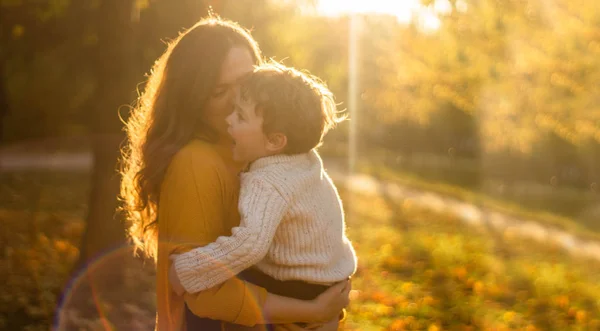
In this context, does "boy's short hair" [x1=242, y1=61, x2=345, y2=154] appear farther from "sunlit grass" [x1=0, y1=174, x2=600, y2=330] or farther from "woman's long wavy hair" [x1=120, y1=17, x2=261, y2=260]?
"sunlit grass" [x1=0, y1=174, x2=600, y2=330]

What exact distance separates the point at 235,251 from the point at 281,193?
0.82 feet

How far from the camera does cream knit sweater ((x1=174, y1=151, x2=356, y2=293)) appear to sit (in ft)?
7.25

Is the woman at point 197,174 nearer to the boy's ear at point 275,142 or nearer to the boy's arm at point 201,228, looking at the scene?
the boy's arm at point 201,228

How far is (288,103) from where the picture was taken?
235 cm

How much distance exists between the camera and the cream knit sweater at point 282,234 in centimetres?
221

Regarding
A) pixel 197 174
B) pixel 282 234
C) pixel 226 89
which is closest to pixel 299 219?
pixel 282 234

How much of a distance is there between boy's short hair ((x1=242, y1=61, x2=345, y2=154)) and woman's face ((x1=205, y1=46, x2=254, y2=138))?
17cm

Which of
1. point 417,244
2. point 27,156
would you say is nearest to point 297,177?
point 417,244

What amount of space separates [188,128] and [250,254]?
59 centimetres

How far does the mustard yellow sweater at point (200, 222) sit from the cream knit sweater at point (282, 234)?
6 centimetres

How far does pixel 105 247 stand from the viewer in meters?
6.93

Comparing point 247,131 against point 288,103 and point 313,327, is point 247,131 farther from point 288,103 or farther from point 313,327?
point 313,327

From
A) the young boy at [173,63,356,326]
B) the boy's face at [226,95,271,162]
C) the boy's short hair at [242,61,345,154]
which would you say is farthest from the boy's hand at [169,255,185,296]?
the boy's short hair at [242,61,345,154]

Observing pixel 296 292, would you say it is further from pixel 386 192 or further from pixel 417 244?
pixel 386 192
